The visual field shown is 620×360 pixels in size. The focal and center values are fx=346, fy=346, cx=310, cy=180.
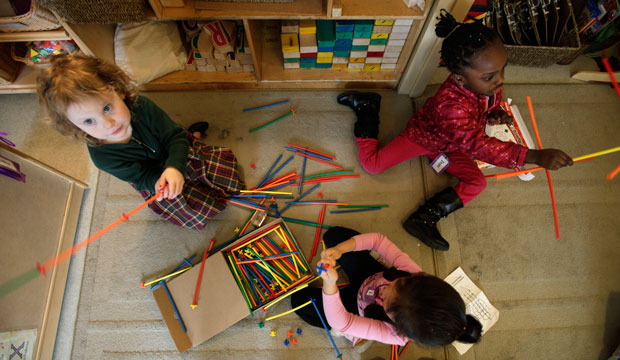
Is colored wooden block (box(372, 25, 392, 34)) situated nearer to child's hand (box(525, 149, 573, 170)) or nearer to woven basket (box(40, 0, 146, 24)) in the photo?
child's hand (box(525, 149, 573, 170))

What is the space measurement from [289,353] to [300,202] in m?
0.76

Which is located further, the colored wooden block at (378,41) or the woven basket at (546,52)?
the woven basket at (546,52)

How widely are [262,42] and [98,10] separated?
89cm

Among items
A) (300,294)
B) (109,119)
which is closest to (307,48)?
(109,119)

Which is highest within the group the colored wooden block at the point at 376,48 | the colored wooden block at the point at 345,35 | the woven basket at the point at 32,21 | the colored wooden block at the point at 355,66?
the colored wooden block at the point at 345,35

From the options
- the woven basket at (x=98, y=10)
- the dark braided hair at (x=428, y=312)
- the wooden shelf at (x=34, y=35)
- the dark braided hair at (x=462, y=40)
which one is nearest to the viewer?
the dark braided hair at (x=428, y=312)

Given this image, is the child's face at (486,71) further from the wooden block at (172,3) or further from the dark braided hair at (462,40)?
the wooden block at (172,3)

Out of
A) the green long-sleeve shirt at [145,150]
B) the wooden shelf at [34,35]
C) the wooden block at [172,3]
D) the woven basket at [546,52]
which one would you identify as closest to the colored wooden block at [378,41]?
the woven basket at [546,52]

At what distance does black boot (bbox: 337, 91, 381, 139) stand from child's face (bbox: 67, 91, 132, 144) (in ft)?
3.97

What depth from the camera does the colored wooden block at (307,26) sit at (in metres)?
1.80

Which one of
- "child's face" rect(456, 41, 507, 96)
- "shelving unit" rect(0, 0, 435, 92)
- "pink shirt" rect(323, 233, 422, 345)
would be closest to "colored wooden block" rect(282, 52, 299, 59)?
"shelving unit" rect(0, 0, 435, 92)

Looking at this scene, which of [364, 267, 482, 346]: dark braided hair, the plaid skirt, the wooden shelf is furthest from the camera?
the plaid skirt

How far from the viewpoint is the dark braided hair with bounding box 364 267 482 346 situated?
108 cm

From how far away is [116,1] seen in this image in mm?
1471
